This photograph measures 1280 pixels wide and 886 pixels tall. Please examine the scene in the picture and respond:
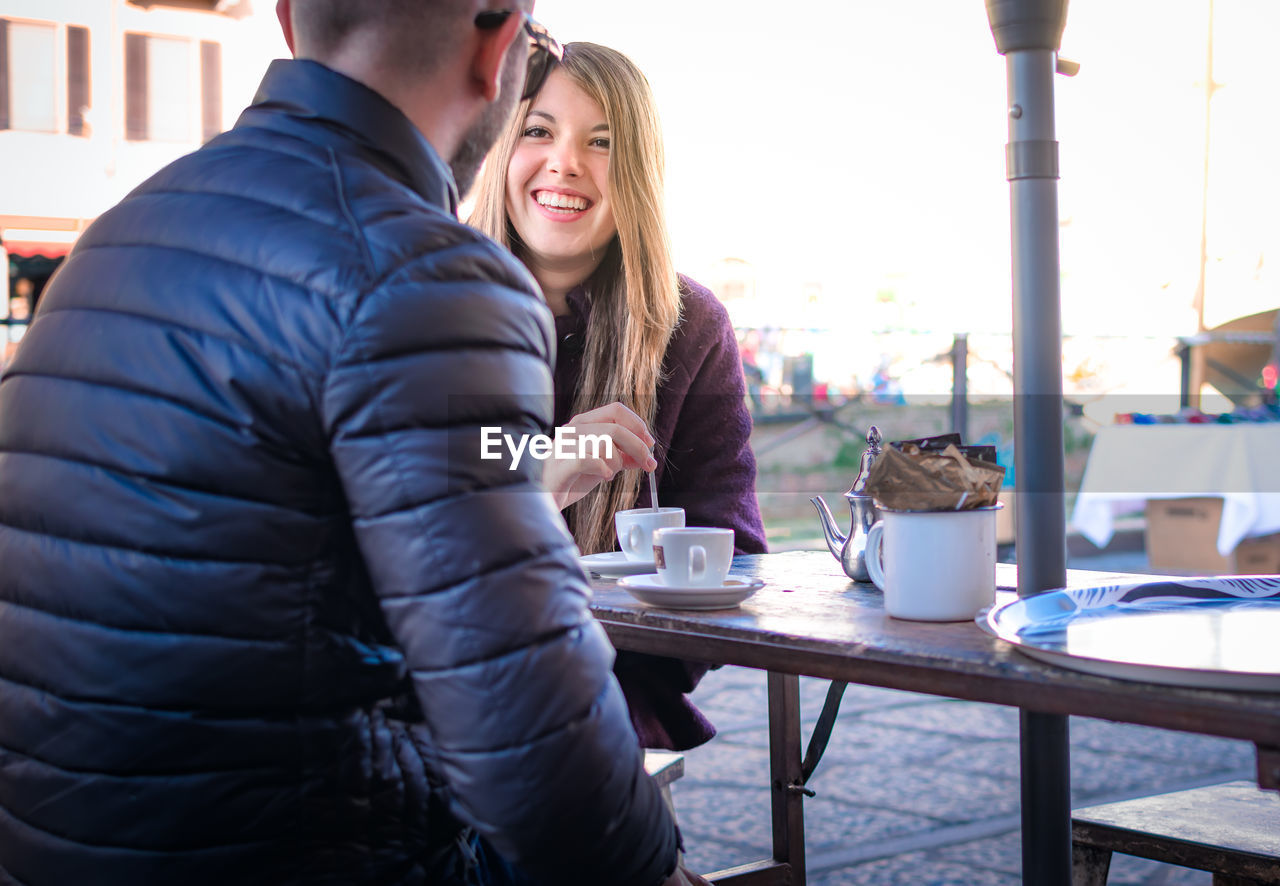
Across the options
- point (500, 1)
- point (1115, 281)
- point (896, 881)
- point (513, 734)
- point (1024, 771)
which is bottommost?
point (896, 881)

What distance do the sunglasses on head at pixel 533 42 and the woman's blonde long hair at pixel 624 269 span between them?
1.85ft

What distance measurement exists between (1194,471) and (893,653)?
4.67m

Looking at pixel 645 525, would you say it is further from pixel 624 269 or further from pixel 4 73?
pixel 4 73

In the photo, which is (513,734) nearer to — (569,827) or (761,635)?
(569,827)

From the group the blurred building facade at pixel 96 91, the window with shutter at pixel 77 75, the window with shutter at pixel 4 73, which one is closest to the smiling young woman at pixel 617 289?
the blurred building facade at pixel 96 91

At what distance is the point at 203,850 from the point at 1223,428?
5.03 m

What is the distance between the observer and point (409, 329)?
719mm

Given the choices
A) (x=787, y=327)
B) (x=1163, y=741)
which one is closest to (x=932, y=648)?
(x=1163, y=741)

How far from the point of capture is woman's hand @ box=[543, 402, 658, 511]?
1.42 m

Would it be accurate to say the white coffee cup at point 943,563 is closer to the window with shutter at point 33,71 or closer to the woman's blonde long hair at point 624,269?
the woman's blonde long hair at point 624,269

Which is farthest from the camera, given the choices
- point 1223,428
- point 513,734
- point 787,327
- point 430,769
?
point 787,327

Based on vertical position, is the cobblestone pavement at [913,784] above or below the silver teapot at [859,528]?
below

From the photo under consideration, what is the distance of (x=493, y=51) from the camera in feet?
3.08

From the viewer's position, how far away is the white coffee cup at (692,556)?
120cm
